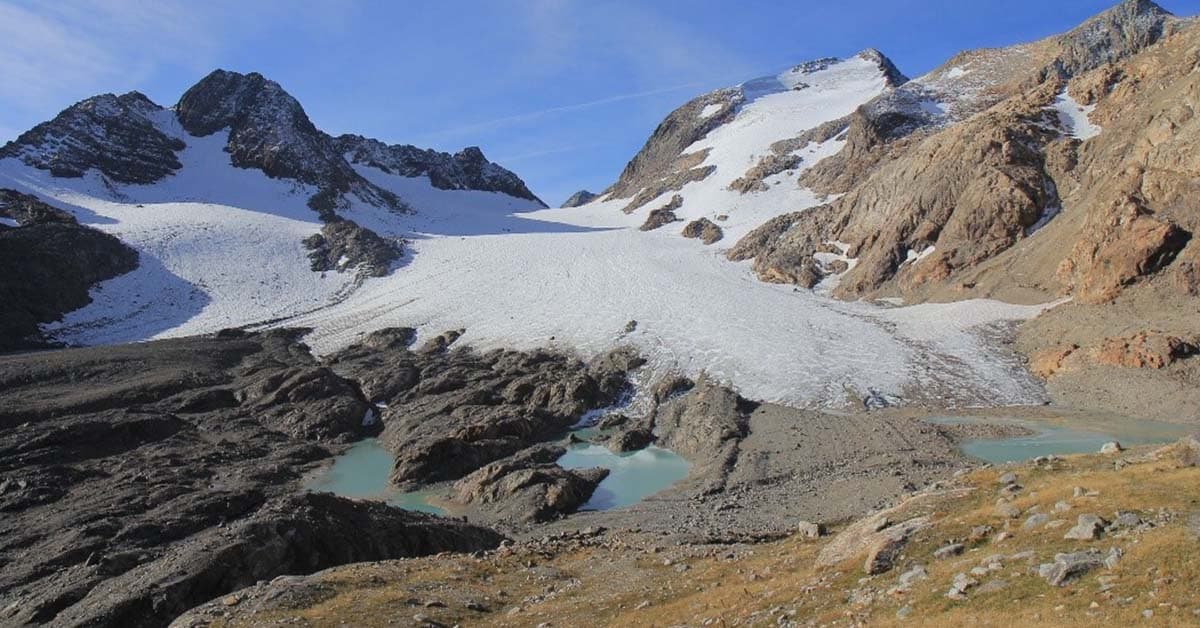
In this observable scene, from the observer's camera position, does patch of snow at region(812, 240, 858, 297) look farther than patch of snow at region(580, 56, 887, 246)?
No

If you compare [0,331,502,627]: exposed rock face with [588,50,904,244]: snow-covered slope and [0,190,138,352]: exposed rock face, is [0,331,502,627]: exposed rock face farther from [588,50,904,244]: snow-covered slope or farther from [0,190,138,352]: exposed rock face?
[588,50,904,244]: snow-covered slope

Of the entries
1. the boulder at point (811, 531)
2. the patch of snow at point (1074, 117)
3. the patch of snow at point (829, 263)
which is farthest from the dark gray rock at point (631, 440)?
the patch of snow at point (1074, 117)

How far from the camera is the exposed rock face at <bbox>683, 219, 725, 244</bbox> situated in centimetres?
10325

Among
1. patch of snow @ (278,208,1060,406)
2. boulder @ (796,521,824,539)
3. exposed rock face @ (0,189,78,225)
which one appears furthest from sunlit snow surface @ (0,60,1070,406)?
boulder @ (796,521,824,539)

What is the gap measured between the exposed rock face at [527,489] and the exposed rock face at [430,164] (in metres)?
148

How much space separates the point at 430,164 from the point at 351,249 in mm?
87692

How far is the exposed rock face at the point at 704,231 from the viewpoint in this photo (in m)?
103

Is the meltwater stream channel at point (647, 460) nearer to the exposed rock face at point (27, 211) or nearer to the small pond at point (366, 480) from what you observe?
the small pond at point (366, 480)

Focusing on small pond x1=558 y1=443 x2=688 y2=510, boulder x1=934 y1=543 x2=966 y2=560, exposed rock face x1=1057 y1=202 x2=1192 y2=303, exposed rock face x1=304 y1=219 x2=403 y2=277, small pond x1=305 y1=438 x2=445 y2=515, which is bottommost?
small pond x1=305 y1=438 x2=445 y2=515

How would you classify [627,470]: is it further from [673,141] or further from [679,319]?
[673,141]

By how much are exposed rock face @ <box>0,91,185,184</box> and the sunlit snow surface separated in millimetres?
3678

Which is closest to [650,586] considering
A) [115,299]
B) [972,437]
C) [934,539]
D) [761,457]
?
[934,539]

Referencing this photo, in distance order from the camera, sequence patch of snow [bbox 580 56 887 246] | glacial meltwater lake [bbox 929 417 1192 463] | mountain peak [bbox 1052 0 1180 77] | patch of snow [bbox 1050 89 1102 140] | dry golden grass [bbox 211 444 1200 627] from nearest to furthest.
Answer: dry golden grass [bbox 211 444 1200 627] < glacial meltwater lake [bbox 929 417 1192 463] < patch of snow [bbox 1050 89 1102 140] < mountain peak [bbox 1052 0 1180 77] < patch of snow [bbox 580 56 887 246]

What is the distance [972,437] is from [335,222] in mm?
99781
